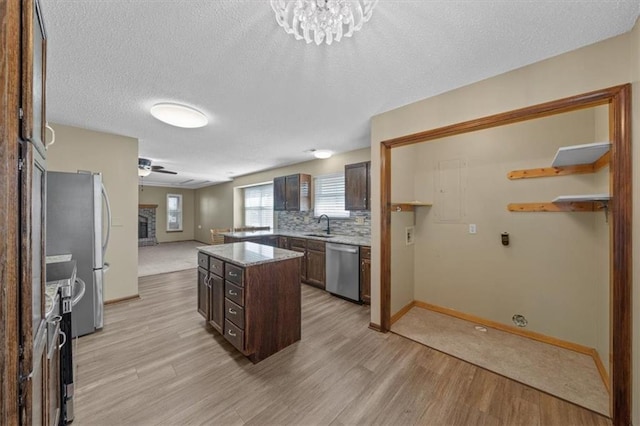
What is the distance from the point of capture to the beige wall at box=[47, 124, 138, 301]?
127 inches

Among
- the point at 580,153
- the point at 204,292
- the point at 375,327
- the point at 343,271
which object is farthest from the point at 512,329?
the point at 204,292

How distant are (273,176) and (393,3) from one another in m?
5.29

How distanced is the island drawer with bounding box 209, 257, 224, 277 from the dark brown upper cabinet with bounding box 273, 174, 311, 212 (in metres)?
2.66

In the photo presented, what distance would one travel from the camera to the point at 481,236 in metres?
2.99

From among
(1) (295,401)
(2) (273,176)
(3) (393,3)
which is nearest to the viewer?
(3) (393,3)

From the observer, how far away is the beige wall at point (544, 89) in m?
1.46

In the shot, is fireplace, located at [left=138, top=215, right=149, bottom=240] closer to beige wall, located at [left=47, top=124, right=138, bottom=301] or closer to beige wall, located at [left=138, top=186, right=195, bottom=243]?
beige wall, located at [left=138, top=186, right=195, bottom=243]

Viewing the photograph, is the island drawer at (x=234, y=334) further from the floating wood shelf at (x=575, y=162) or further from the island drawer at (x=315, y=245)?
the floating wood shelf at (x=575, y=162)

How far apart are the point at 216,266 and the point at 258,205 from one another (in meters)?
5.03

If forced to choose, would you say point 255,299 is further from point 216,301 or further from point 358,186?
point 358,186

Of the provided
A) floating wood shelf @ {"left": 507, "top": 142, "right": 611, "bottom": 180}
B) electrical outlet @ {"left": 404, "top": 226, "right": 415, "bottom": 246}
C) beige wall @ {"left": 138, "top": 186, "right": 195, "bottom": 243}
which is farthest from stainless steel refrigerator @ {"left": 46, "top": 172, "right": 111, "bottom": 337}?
beige wall @ {"left": 138, "top": 186, "right": 195, "bottom": 243}

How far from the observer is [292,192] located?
5270 mm

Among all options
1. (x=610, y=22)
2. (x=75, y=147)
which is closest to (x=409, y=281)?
(x=610, y=22)

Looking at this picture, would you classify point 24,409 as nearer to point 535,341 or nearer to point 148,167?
point 535,341
